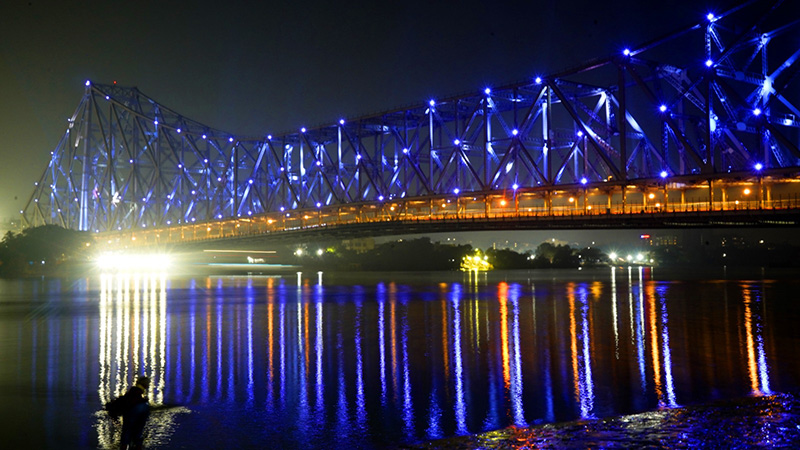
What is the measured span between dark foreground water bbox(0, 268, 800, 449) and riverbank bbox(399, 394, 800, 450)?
57 millimetres

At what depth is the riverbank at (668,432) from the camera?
8406mm

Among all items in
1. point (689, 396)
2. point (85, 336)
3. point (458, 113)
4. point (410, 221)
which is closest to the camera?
point (689, 396)

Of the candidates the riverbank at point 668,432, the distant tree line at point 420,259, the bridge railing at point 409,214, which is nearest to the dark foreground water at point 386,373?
the riverbank at point 668,432

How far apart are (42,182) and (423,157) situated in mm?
90936

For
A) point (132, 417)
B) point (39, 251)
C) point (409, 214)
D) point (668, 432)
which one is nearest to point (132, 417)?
point (132, 417)

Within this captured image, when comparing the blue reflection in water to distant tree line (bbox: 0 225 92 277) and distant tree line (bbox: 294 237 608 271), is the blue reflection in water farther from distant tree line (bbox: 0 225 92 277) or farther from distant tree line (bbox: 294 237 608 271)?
distant tree line (bbox: 294 237 608 271)

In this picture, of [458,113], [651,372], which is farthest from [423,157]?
[651,372]

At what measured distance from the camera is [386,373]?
47.2 ft

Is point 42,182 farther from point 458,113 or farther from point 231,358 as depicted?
point 231,358

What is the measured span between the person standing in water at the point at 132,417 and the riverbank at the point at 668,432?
3181mm

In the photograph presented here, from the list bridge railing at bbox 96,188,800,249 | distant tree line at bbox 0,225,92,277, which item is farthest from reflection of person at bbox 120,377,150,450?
distant tree line at bbox 0,225,92,277

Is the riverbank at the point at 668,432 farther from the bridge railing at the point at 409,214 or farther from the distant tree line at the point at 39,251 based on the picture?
the distant tree line at the point at 39,251

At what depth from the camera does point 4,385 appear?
44.2 feet

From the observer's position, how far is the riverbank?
8406 mm
